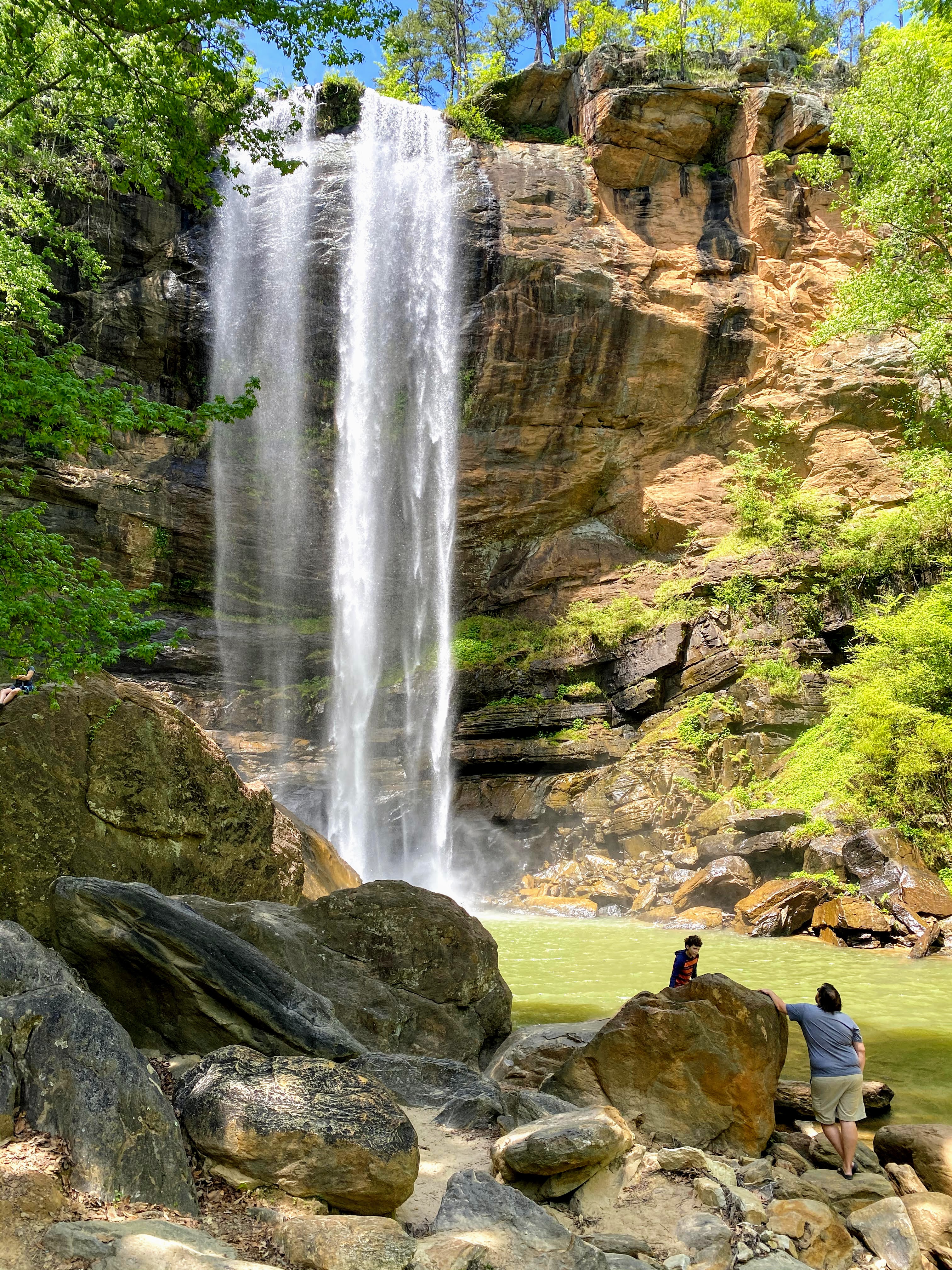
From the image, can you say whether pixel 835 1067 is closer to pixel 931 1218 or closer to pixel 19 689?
pixel 931 1218

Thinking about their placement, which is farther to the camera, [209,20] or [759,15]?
[759,15]

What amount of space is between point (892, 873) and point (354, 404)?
2101 cm

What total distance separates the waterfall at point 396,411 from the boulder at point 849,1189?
20817 mm

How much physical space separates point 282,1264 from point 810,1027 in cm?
378

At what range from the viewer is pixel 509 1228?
373 centimetres

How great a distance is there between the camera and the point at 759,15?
31.6m

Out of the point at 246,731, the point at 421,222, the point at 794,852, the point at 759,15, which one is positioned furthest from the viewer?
the point at 759,15

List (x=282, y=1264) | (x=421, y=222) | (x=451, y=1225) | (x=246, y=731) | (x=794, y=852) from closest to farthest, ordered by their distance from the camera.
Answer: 1. (x=282, y=1264)
2. (x=451, y=1225)
3. (x=794, y=852)
4. (x=246, y=731)
5. (x=421, y=222)

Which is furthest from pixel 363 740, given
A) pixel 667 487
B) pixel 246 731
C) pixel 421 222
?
pixel 421 222

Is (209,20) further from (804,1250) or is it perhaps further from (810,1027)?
(804,1250)

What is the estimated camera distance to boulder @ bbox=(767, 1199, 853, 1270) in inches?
162

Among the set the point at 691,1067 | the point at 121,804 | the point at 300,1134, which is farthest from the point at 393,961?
the point at 300,1134

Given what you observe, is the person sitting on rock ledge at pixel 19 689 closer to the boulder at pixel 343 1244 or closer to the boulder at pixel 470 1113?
the boulder at pixel 470 1113

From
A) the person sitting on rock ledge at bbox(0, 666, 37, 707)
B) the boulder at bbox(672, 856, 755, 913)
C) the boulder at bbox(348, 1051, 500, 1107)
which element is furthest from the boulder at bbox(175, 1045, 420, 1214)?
the boulder at bbox(672, 856, 755, 913)
